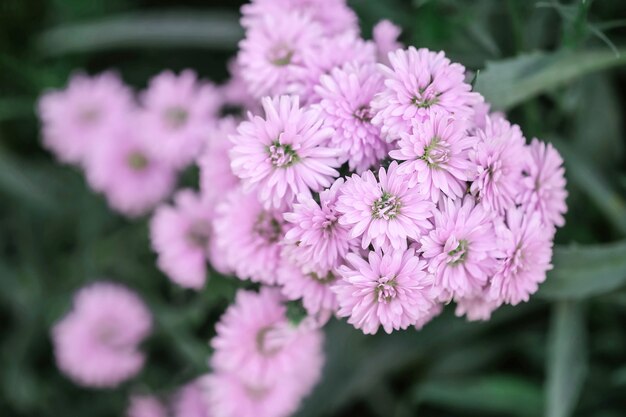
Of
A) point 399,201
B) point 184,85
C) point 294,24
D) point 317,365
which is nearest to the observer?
point 399,201

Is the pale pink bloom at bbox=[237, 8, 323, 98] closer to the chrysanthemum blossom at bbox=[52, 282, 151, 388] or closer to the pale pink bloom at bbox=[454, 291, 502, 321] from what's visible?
the pale pink bloom at bbox=[454, 291, 502, 321]

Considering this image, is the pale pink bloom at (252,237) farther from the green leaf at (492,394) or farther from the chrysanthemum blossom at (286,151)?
the green leaf at (492,394)

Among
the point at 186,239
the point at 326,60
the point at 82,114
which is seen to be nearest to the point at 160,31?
the point at 82,114

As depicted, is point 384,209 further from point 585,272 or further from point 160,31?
point 160,31

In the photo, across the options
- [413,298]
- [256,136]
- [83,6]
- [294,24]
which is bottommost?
[413,298]

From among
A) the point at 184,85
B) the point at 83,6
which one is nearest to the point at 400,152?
the point at 184,85

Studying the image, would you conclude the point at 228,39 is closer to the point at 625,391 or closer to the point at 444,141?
the point at 444,141

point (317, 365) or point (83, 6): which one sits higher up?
point (83, 6)

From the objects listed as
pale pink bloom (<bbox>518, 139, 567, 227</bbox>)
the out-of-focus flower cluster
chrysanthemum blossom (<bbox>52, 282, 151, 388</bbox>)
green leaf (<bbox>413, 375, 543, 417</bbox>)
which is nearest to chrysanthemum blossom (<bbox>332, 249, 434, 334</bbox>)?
the out-of-focus flower cluster
